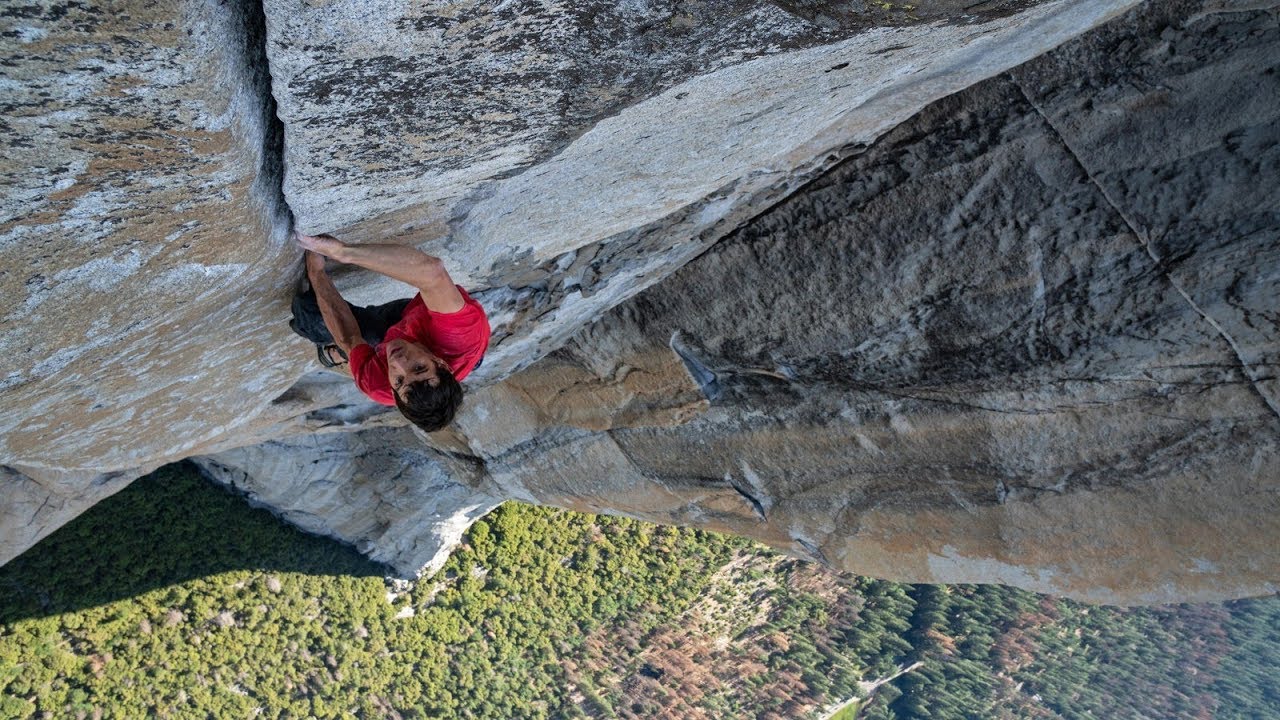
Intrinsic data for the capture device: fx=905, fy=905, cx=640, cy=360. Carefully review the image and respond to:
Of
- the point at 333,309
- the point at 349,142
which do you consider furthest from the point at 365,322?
the point at 349,142

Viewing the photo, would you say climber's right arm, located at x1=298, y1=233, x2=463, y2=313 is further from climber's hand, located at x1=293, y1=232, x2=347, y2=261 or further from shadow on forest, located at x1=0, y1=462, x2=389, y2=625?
shadow on forest, located at x1=0, y1=462, x2=389, y2=625

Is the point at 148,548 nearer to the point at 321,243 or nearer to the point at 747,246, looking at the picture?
the point at 321,243

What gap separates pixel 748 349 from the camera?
411 centimetres

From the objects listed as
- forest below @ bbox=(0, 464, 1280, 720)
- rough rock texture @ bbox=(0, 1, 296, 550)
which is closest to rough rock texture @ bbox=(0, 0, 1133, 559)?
rough rock texture @ bbox=(0, 1, 296, 550)

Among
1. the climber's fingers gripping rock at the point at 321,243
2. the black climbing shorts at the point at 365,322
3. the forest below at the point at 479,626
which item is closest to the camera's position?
the climber's fingers gripping rock at the point at 321,243

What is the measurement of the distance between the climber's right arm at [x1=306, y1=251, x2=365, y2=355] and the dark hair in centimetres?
36

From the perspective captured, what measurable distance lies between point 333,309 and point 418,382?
0.48m

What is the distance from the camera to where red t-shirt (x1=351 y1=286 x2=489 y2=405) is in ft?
9.38

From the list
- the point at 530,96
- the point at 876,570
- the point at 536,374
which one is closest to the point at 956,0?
the point at 530,96

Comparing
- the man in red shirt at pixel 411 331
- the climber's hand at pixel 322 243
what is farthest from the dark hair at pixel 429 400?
Answer: the climber's hand at pixel 322 243

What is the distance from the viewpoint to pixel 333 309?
298cm

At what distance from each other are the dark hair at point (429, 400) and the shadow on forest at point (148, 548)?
16.1ft

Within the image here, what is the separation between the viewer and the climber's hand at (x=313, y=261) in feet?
9.28

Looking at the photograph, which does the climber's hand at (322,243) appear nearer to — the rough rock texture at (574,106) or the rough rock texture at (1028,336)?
the rough rock texture at (574,106)
